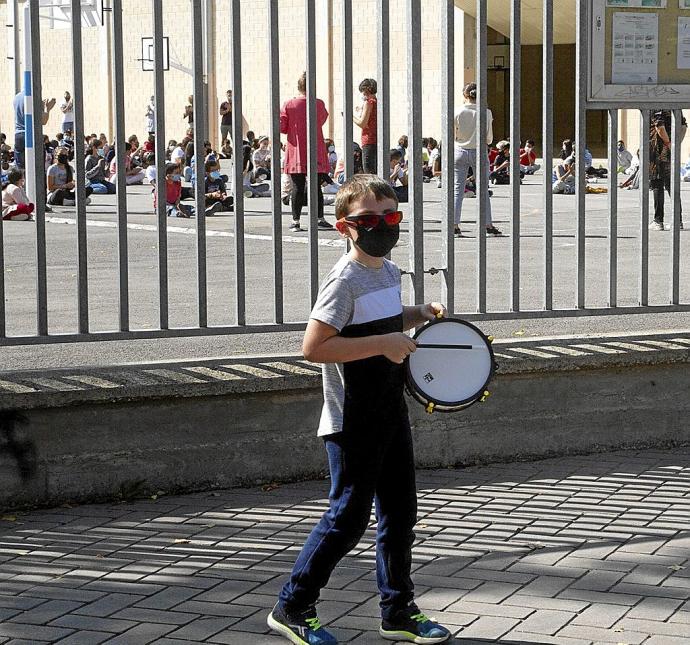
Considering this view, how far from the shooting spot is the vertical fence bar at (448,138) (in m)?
6.74

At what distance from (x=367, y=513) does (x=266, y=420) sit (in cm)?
224

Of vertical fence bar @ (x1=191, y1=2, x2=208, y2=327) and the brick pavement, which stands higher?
vertical fence bar @ (x1=191, y1=2, x2=208, y2=327)

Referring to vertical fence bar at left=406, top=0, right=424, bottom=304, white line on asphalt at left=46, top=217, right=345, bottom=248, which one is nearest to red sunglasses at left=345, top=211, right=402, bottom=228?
vertical fence bar at left=406, top=0, right=424, bottom=304

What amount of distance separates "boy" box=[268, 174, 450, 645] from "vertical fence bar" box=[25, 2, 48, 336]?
87.1 inches

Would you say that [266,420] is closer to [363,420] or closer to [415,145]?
[415,145]

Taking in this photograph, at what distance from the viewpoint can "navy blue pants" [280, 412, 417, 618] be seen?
4254 mm

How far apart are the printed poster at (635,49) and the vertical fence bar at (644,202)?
0.64 ft

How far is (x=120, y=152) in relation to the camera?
20.1 feet

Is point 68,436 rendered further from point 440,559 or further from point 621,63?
point 621,63

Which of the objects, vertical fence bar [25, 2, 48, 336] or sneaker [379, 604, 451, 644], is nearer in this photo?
sneaker [379, 604, 451, 644]

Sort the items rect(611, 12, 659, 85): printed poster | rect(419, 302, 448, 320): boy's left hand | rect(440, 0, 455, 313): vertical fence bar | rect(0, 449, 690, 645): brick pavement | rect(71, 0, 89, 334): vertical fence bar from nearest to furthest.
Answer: rect(419, 302, 448, 320): boy's left hand → rect(0, 449, 690, 645): brick pavement → rect(71, 0, 89, 334): vertical fence bar → rect(440, 0, 455, 313): vertical fence bar → rect(611, 12, 659, 85): printed poster

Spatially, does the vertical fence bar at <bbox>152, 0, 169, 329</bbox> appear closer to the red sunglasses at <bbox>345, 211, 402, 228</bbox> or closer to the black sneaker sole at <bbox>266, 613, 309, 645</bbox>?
the red sunglasses at <bbox>345, 211, 402, 228</bbox>

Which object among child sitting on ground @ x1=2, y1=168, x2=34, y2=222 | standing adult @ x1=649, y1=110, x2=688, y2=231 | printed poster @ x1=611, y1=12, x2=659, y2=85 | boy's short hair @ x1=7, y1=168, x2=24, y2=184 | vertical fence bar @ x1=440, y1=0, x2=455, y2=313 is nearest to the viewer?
vertical fence bar @ x1=440, y1=0, x2=455, y2=313

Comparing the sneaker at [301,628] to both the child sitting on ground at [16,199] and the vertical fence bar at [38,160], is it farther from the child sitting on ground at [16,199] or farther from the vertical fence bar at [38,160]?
the child sitting on ground at [16,199]
